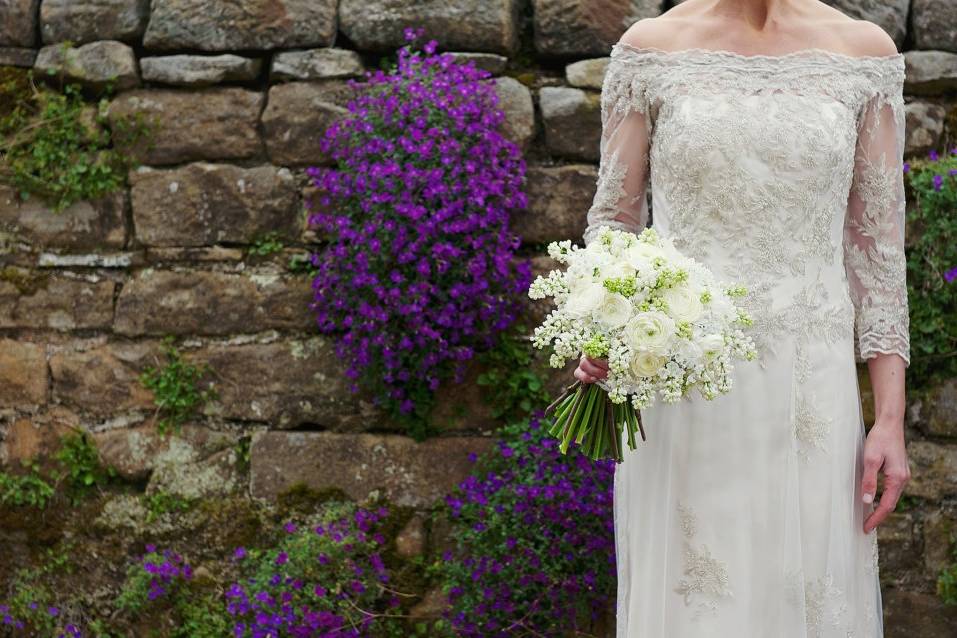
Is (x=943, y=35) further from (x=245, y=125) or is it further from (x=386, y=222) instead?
(x=245, y=125)

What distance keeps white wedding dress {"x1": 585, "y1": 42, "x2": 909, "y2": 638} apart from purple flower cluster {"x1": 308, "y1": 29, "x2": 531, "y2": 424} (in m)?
1.22

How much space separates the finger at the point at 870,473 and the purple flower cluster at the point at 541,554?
40.8 inches

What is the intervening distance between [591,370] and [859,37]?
101 centimetres

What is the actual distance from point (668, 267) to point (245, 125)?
2.31 metres

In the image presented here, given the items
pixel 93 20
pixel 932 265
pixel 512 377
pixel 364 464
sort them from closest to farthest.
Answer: pixel 932 265 → pixel 512 377 → pixel 364 464 → pixel 93 20

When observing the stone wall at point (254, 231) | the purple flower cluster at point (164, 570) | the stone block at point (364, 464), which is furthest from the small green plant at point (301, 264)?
the purple flower cluster at point (164, 570)

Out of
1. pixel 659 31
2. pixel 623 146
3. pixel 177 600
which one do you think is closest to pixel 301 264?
pixel 177 600

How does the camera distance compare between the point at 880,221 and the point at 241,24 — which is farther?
the point at 241,24

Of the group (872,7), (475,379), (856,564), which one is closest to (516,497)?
(475,379)

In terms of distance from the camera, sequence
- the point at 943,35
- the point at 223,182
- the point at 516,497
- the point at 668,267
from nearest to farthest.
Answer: the point at 668,267 → the point at 516,497 → the point at 943,35 → the point at 223,182

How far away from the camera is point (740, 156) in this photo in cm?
254

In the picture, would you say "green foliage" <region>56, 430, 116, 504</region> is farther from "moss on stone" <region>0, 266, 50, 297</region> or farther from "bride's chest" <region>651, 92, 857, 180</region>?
"bride's chest" <region>651, 92, 857, 180</region>

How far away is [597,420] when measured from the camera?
8.14 ft

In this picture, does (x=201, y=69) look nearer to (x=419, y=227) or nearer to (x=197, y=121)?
(x=197, y=121)
